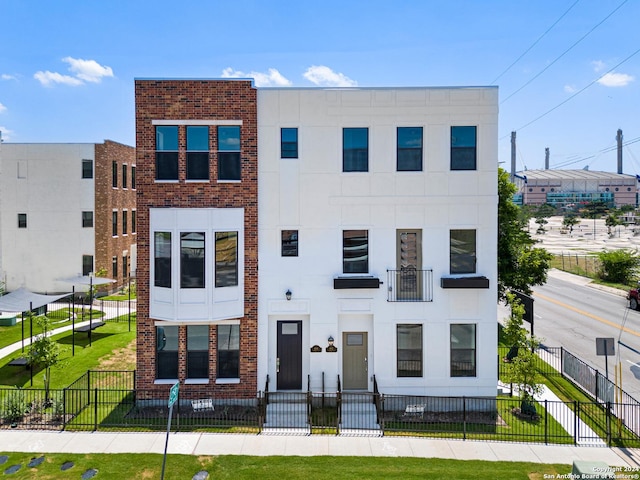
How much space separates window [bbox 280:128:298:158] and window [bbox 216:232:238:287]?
305 cm

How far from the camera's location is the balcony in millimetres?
14047

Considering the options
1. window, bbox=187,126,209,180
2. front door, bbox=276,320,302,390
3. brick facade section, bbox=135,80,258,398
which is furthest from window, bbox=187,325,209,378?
window, bbox=187,126,209,180

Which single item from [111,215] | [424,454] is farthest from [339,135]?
[111,215]

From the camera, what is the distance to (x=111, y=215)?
3344 cm

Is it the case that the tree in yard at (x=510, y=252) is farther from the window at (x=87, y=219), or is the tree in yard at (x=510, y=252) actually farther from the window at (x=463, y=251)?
the window at (x=87, y=219)

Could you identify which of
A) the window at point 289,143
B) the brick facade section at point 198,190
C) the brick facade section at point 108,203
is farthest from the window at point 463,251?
the brick facade section at point 108,203

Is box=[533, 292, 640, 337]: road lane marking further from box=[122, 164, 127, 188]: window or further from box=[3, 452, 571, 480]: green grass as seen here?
box=[122, 164, 127, 188]: window

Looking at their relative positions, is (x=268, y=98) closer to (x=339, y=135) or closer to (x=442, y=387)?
(x=339, y=135)

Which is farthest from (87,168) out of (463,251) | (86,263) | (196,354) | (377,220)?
(463,251)

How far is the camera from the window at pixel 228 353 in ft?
45.6

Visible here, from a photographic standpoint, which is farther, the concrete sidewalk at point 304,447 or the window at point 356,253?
the window at point 356,253

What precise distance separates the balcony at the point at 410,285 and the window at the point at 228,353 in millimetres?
5125

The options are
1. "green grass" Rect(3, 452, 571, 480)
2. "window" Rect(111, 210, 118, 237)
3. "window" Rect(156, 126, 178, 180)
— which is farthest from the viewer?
"window" Rect(111, 210, 118, 237)

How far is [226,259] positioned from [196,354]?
319cm
